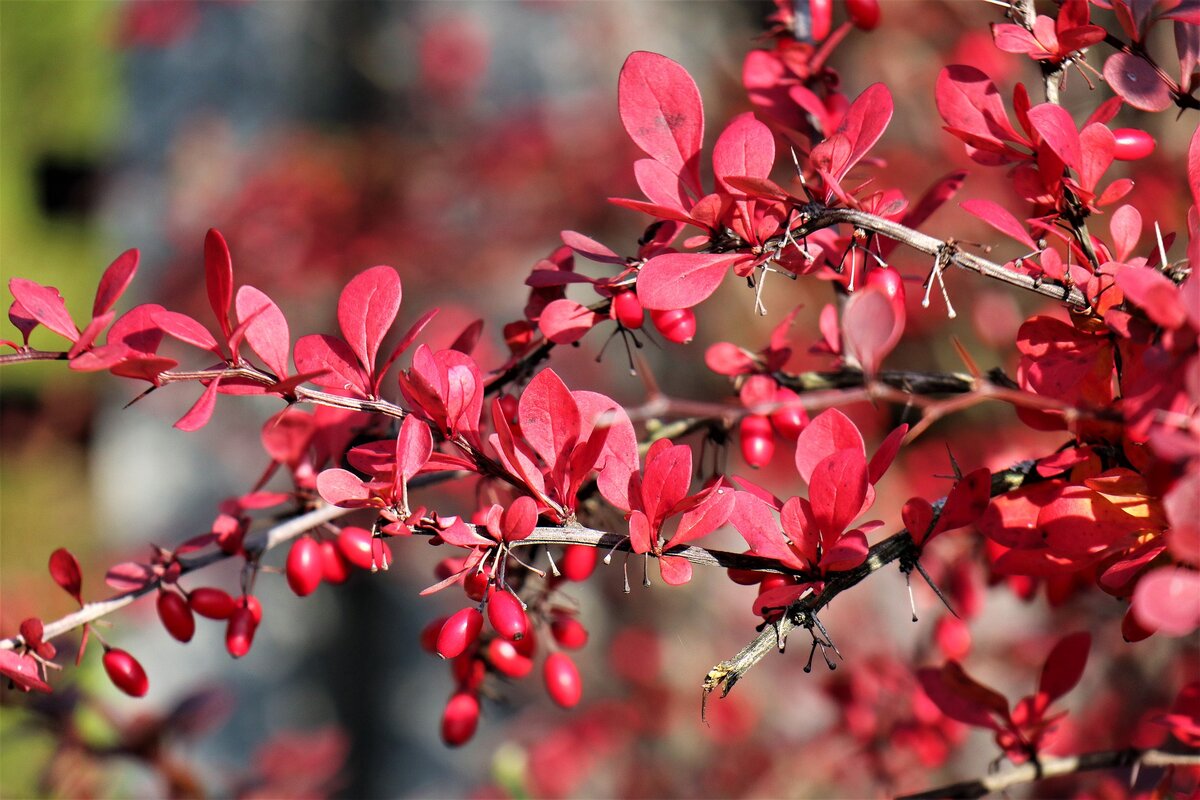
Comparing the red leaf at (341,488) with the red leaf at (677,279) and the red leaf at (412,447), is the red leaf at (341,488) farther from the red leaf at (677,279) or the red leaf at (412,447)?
the red leaf at (677,279)

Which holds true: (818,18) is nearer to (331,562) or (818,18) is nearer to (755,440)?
(755,440)

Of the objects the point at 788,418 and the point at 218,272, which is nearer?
the point at 218,272

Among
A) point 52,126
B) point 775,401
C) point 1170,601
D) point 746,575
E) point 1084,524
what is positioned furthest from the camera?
point 52,126

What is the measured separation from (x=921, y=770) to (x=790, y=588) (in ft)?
2.85

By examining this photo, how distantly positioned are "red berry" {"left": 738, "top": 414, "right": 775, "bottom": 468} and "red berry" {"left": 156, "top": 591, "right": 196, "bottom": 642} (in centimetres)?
45

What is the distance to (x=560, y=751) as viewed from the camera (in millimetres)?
1982

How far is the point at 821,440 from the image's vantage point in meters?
0.61

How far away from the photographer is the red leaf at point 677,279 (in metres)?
0.58

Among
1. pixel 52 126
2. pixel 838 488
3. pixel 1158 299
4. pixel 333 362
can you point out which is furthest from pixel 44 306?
pixel 52 126

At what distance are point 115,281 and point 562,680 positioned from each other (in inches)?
17.9

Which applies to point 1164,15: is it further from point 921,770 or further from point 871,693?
point 921,770

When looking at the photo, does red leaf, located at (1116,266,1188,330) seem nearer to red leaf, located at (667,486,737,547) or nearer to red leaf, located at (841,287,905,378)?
red leaf, located at (841,287,905,378)

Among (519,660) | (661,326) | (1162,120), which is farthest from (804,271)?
(1162,120)

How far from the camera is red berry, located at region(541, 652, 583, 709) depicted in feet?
2.64
